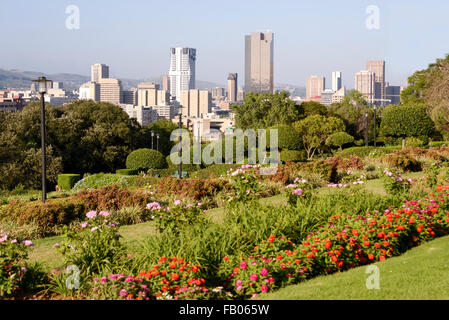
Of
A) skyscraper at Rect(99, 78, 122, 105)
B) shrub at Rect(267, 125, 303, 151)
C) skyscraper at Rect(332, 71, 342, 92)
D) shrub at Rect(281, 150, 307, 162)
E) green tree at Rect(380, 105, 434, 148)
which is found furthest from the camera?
skyscraper at Rect(99, 78, 122, 105)

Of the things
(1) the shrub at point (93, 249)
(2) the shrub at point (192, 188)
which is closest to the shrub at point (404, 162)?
(2) the shrub at point (192, 188)

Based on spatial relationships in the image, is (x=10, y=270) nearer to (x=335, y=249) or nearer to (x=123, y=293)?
(x=123, y=293)

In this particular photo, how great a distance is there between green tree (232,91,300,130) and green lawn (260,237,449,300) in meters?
28.5

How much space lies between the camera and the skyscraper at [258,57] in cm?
5241

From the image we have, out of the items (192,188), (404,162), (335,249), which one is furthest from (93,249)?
(404,162)

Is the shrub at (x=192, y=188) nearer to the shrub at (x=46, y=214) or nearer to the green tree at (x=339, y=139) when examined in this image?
the shrub at (x=46, y=214)

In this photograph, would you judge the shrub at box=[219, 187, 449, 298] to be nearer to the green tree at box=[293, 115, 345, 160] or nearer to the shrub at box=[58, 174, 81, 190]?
the shrub at box=[58, 174, 81, 190]

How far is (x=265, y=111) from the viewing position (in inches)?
1415

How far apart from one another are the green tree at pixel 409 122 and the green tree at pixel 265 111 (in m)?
8.74

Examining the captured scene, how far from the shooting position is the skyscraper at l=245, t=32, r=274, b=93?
52.4m

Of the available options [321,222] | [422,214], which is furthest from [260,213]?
[422,214]

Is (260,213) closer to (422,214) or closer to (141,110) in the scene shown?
(422,214)

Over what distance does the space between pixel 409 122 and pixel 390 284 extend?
22574 mm

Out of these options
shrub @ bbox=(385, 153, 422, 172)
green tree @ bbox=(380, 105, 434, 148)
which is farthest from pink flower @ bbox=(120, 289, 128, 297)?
green tree @ bbox=(380, 105, 434, 148)
